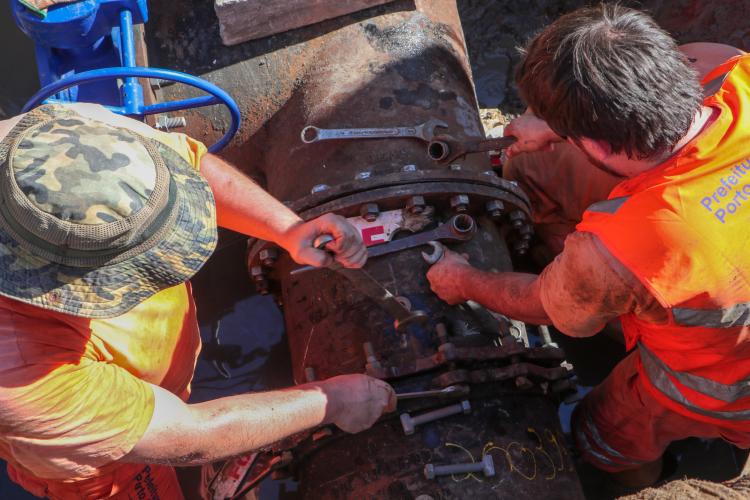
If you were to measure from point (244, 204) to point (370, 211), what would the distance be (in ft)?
1.36

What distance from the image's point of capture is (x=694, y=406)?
7.38 ft

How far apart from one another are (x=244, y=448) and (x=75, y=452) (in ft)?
1.47

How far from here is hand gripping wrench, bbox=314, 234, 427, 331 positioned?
2250mm

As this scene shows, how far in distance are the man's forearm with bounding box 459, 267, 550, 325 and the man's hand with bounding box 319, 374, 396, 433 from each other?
1.42ft

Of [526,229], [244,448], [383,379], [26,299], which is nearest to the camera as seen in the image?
[26,299]

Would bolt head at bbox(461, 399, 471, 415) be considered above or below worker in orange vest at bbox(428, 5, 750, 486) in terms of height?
below

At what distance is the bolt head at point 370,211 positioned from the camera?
2.31m

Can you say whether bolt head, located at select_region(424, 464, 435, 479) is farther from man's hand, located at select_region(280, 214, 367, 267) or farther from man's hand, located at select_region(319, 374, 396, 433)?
man's hand, located at select_region(280, 214, 367, 267)

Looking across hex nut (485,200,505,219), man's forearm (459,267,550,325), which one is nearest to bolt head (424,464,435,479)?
man's forearm (459,267,550,325)

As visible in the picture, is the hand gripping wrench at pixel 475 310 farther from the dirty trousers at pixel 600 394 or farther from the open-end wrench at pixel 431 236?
the dirty trousers at pixel 600 394

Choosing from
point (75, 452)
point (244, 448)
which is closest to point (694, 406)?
point (244, 448)

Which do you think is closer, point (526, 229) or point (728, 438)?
point (728, 438)

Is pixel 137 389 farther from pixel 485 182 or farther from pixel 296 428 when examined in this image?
pixel 485 182

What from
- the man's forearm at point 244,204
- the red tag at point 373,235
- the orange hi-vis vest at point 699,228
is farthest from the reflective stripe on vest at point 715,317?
the man's forearm at point 244,204
